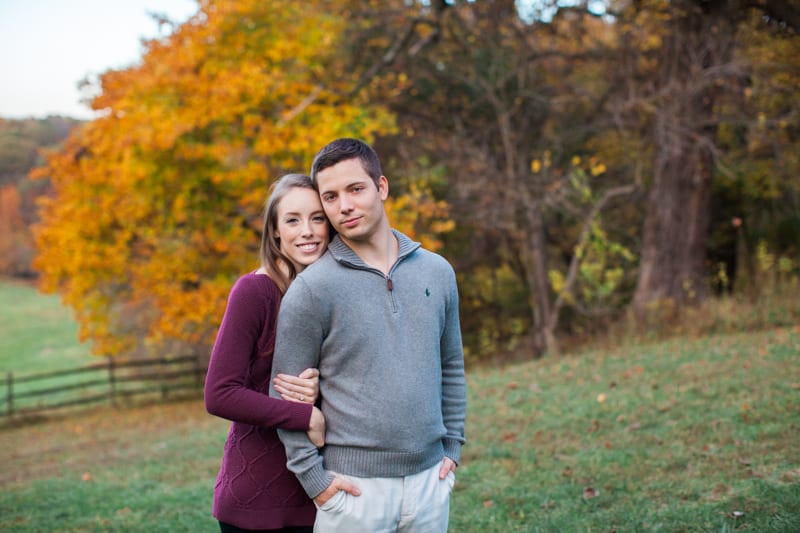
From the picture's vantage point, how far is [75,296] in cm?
1667

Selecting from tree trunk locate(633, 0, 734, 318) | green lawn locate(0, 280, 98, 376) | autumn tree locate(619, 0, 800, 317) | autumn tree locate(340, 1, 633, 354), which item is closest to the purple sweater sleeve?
autumn tree locate(619, 0, 800, 317)

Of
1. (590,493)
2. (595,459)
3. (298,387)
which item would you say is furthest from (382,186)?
(595,459)

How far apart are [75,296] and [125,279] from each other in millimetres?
1191

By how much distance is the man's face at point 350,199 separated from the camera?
259 centimetres

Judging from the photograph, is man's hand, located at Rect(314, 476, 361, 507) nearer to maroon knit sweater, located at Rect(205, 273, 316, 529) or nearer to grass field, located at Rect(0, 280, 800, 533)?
maroon knit sweater, located at Rect(205, 273, 316, 529)

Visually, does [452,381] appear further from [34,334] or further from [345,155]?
[34,334]

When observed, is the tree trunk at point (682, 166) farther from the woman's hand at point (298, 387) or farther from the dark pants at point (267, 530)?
the woman's hand at point (298, 387)

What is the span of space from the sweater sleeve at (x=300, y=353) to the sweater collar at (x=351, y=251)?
18cm

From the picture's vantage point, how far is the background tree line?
1334 cm

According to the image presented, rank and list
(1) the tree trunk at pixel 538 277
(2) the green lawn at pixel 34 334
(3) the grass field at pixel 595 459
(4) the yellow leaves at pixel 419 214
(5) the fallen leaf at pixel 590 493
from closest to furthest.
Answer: (3) the grass field at pixel 595 459, (5) the fallen leaf at pixel 590 493, (4) the yellow leaves at pixel 419 214, (1) the tree trunk at pixel 538 277, (2) the green lawn at pixel 34 334

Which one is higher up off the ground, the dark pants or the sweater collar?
the sweater collar

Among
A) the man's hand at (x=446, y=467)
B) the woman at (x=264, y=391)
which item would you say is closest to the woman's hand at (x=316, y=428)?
the woman at (x=264, y=391)

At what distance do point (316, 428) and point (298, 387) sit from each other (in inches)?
6.0

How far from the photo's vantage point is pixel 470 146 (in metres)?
15.5
